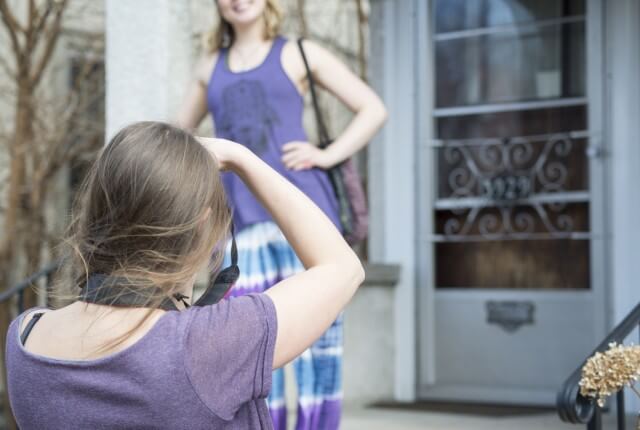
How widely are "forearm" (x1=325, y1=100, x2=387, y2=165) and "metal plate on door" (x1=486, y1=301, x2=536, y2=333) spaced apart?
1.84 meters

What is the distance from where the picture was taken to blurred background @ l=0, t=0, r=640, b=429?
4273 millimetres

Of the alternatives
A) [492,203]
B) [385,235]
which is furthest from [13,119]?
[492,203]

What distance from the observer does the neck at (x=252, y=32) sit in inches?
114

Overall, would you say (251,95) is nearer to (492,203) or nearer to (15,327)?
(15,327)

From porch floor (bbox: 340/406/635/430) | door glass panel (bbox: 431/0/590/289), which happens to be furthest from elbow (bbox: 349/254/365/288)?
door glass panel (bbox: 431/0/590/289)

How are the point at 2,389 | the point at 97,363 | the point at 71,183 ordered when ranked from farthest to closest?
the point at 71,183
the point at 2,389
the point at 97,363

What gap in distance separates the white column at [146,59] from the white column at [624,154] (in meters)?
1.82

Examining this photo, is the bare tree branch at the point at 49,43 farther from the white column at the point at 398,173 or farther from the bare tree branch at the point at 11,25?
the white column at the point at 398,173

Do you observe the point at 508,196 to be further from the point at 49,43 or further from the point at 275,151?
the point at 49,43

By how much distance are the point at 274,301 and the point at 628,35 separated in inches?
132

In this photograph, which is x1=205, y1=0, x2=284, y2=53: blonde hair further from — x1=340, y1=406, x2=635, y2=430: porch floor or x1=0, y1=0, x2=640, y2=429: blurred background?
x1=340, y1=406, x2=635, y2=430: porch floor

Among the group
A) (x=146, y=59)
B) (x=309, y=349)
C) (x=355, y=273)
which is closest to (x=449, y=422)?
(x=309, y=349)

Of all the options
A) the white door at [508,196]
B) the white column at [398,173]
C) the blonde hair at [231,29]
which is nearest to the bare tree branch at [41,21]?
the white column at [398,173]

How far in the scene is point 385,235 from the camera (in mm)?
4809
